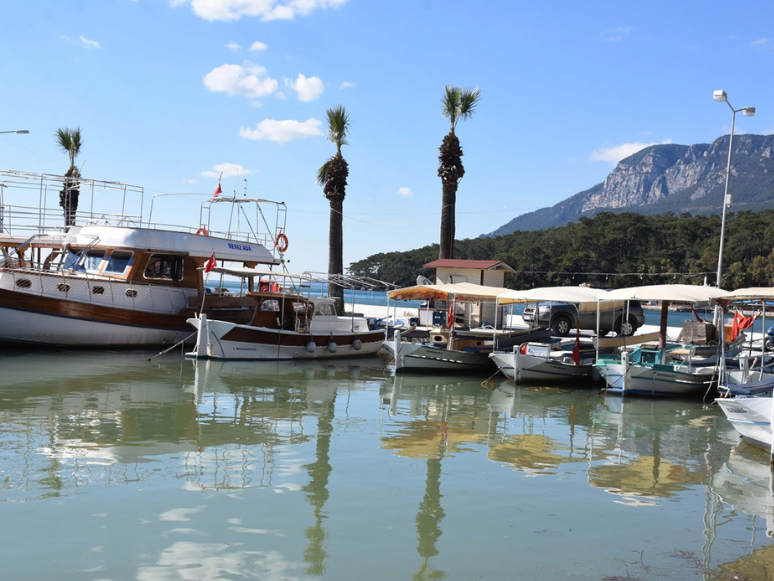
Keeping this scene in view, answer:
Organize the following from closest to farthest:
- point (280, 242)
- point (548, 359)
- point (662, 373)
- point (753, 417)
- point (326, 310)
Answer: point (753, 417) → point (662, 373) → point (548, 359) → point (326, 310) → point (280, 242)

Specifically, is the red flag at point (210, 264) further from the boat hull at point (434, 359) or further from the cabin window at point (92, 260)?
the boat hull at point (434, 359)

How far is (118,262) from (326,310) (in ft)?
26.7

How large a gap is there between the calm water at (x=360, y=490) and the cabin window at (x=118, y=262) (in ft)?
32.2

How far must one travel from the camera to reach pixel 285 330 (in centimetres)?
2561

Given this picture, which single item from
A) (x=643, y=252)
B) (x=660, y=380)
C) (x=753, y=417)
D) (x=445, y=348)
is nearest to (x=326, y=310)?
(x=445, y=348)

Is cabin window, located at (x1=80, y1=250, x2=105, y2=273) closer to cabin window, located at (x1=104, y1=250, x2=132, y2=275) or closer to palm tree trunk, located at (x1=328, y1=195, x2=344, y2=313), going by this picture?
cabin window, located at (x1=104, y1=250, x2=132, y2=275)

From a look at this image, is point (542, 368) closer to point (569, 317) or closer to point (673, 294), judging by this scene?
point (673, 294)

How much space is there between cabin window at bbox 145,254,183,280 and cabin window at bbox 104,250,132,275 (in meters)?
0.76

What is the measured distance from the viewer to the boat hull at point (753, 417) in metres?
12.6

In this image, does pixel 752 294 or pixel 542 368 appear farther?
pixel 542 368

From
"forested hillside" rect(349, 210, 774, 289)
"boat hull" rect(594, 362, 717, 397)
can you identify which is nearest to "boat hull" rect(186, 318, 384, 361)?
"boat hull" rect(594, 362, 717, 397)

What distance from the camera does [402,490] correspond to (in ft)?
32.7

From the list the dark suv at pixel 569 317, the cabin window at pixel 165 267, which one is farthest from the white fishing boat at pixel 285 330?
the dark suv at pixel 569 317

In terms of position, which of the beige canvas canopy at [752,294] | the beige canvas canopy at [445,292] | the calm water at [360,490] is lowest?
the calm water at [360,490]
